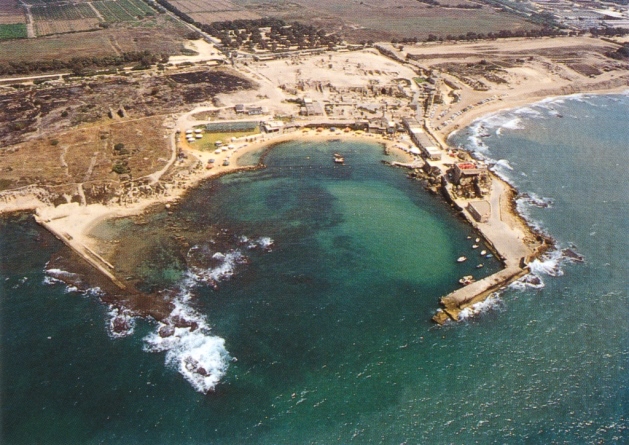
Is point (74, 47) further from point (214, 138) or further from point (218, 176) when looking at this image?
point (218, 176)

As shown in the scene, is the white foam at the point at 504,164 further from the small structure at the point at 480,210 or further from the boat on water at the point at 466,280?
the boat on water at the point at 466,280

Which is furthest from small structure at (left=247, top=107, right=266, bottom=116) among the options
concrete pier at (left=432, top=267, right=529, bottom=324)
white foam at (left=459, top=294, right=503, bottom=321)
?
white foam at (left=459, top=294, right=503, bottom=321)

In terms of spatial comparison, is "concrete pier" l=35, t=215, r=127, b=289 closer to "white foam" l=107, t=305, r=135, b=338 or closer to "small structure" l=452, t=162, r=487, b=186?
"white foam" l=107, t=305, r=135, b=338

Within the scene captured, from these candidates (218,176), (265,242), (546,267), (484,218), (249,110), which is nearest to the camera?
(546,267)

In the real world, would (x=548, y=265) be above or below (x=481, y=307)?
above

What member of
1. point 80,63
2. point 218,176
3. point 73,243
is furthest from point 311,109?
point 80,63

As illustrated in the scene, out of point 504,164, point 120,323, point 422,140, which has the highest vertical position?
point 422,140

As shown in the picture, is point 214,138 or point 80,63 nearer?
point 214,138
